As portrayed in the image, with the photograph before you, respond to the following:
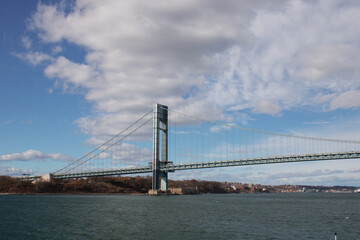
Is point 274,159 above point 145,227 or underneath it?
above

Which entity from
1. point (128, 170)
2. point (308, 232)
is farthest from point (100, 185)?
point (308, 232)

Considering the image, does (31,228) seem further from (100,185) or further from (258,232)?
(100,185)

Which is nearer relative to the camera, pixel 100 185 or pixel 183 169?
pixel 183 169

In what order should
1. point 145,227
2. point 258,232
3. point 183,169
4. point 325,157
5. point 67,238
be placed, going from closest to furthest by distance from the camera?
point 67,238, point 258,232, point 145,227, point 325,157, point 183,169

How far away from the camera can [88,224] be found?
29.0m

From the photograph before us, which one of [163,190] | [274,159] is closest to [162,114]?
[163,190]

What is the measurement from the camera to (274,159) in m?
85.1

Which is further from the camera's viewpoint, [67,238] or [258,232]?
[258,232]

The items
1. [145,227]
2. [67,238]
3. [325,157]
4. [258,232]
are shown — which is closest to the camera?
[67,238]

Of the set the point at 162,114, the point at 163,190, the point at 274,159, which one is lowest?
the point at 163,190

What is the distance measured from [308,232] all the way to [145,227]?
40.1 ft

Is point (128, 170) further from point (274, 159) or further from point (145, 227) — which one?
point (145, 227)

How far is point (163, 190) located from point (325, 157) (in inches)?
1663

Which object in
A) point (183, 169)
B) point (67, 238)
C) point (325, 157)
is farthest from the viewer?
point (183, 169)
